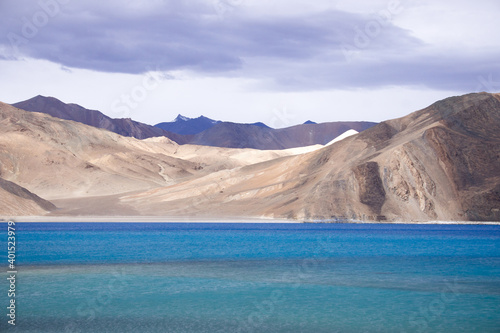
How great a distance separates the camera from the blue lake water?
2441 centimetres

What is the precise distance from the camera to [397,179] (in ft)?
337

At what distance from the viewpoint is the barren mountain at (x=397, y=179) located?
99625mm

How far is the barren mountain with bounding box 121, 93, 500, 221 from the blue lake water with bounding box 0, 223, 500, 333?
4554 centimetres

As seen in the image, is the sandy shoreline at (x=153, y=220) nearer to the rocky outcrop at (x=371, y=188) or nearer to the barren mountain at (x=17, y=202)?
the barren mountain at (x=17, y=202)

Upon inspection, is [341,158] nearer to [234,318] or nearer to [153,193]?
[153,193]

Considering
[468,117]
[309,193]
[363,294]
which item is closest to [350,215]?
[309,193]

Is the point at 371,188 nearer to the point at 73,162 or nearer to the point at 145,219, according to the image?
the point at 145,219

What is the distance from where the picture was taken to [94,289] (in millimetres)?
30844

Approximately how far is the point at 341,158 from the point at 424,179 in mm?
21678

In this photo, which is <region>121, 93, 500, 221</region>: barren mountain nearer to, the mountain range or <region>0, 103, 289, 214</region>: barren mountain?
the mountain range

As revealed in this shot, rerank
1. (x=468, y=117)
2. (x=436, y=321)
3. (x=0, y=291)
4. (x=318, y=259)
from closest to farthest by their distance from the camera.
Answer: (x=436, y=321), (x=0, y=291), (x=318, y=259), (x=468, y=117)

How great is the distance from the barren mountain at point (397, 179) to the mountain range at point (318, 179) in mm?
186

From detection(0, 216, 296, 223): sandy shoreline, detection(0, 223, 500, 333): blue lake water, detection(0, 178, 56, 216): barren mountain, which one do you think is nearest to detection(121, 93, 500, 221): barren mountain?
detection(0, 216, 296, 223): sandy shoreline

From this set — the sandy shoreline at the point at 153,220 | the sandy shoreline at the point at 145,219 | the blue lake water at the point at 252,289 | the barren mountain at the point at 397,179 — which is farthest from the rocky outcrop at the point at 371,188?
the blue lake water at the point at 252,289
